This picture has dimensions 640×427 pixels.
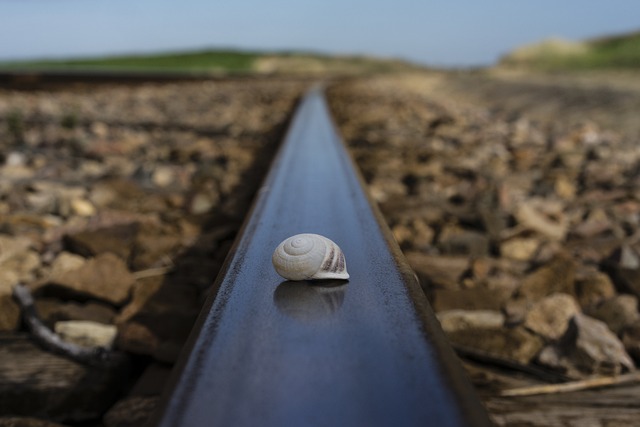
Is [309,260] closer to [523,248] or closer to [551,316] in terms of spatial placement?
[551,316]

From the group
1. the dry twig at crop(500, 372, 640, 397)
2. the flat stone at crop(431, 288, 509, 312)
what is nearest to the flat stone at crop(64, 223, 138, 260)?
the flat stone at crop(431, 288, 509, 312)

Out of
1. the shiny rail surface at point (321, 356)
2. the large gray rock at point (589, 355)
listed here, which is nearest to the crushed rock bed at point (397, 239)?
the large gray rock at point (589, 355)

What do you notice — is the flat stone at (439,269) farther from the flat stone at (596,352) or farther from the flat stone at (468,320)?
the flat stone at (596,352)

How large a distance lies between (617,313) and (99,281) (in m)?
1.62

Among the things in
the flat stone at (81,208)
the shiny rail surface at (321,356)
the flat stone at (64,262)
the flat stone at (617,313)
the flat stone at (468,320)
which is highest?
the shiny rail surface at (321,356)

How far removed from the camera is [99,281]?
2.34m

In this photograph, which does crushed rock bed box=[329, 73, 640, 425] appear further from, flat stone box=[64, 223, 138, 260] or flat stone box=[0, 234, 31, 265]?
flat stone box=[0, 234, 31, 265]

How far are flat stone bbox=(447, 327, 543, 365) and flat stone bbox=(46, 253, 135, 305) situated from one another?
105 centimetres

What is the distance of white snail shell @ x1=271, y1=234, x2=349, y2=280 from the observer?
4.55ft

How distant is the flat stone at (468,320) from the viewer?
2.10 metres

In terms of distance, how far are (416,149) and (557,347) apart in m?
3.80

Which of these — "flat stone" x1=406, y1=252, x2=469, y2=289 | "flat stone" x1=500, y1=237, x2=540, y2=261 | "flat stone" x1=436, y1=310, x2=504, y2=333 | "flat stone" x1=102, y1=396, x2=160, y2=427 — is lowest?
"flat stone" x1=500, y1=237, x2=540, y2=261

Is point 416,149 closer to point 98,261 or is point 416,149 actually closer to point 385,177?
point 385,177

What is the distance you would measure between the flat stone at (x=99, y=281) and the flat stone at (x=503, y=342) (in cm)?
105
